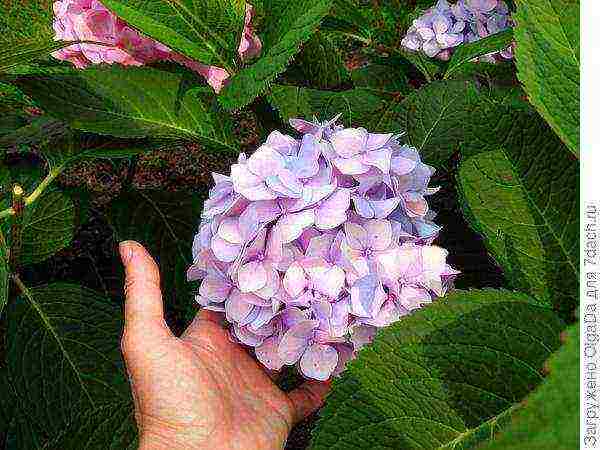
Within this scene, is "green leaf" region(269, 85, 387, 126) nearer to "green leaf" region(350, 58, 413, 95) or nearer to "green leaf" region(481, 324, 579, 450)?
→ "green leaf" region(350, 58, 413, 95)

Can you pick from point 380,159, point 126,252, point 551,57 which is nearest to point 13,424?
point 126,252

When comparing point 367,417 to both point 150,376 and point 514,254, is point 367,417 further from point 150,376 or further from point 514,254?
point 150,376

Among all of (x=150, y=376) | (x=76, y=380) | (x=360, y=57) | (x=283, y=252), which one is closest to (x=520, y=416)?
(x=283, y=252)

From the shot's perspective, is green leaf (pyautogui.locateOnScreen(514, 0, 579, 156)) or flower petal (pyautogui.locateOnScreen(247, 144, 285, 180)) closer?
green leaf (pyautogui.locateOnScreen(514, 0, 579, 156))

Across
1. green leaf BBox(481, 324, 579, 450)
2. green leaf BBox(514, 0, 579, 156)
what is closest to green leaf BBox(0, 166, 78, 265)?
green leaf BBox(514, 0, 579, 156)

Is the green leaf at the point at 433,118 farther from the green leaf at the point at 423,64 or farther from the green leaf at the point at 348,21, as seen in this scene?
the green leaf at the point at 348,21

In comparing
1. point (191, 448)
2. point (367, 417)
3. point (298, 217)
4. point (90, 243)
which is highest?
point (298, 217)

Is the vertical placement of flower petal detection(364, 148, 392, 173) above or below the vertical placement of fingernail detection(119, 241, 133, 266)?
above
